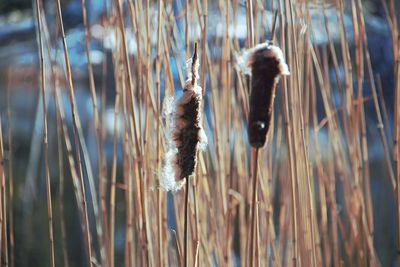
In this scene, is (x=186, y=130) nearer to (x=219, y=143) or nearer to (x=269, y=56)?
(x=269, y=56)

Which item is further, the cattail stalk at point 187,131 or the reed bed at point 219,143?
the reed bed at point 219,143

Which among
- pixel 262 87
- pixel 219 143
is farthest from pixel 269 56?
pixel 219 143

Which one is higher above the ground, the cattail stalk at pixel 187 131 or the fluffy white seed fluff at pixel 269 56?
the fluffy white seed fluff at pixel 269 56

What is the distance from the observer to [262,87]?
614mm

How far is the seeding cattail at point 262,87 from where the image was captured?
62 cm

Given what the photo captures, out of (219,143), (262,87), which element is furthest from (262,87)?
(219,143)

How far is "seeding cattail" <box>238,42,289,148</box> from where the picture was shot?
0.62 meters

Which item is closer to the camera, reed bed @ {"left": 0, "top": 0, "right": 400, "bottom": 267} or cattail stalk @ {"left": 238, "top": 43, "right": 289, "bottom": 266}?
cattail stalk @ {"left": 238, "top": 43, "right": 289, "bottom": 266}

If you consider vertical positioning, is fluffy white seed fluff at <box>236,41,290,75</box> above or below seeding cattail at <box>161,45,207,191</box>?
above

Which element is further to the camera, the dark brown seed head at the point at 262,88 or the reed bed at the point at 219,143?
the reed bed at the point at 219,143

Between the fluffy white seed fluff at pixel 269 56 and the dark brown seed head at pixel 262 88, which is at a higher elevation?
the fluffy white seed fluff at pixel 269 56

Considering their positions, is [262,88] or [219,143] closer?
[262,88]

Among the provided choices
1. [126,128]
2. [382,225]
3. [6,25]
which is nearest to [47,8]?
[6,25]

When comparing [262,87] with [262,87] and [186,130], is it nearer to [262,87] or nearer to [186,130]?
[262,87]
